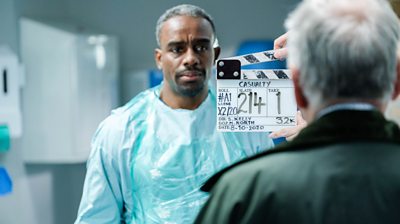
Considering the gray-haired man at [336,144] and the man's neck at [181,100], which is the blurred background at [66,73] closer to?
the man's neck at [181,100]

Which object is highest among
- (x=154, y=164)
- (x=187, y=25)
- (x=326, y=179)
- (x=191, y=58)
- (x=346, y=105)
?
(x=187, y=25)

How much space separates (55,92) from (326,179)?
2711mm

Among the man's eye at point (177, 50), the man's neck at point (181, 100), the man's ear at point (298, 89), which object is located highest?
the man's eye at point (177, 50)

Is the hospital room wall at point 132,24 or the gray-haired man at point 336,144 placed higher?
the hospital room wall at point 132,24

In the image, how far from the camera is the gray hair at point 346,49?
900 millimetres

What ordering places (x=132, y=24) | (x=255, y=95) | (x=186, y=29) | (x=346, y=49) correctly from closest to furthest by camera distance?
(x=346, y=49), (x=255, y=95), (x=186, y=29), (x=132, y=24)

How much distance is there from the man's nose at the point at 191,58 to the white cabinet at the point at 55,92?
1.47 m

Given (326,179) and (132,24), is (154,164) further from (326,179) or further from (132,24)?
(132,24)

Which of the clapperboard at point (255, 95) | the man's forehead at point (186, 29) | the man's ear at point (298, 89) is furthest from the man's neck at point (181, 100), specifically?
the man's ear at point (298, 89)

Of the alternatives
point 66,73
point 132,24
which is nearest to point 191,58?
point 66,73

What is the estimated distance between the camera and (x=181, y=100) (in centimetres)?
214

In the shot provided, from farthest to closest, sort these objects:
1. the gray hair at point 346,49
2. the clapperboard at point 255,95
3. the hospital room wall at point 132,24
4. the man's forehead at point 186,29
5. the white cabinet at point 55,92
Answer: the hospital room wall at point 132,24, the white cabinet at point 55,92, the man's forehead at point 186,29, the clapperboard at point 255,95, the gray hair at point 346,49

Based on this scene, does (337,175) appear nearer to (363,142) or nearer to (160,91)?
(363,142)

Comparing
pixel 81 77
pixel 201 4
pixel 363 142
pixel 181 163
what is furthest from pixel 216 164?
pixel 201 4
